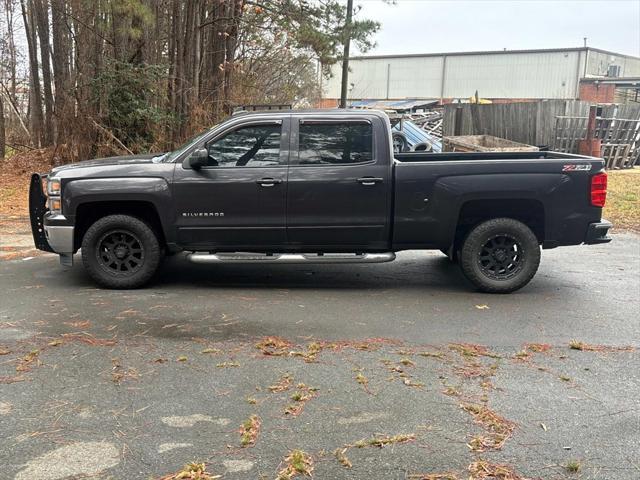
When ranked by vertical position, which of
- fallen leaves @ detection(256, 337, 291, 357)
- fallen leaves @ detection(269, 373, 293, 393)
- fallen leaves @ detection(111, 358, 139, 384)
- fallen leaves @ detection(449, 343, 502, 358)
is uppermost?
fallen leaves @ detection(449, 343, 502, 358)

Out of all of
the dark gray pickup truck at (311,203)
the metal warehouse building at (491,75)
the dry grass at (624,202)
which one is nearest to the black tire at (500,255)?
the dark gray pickup truck at (311,203)

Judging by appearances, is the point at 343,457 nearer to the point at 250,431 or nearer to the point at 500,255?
the point at 250,431

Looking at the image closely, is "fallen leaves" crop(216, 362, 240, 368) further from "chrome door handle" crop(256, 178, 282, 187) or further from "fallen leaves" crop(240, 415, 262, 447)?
"chrome door handle" crop(256, 178, 282, 187)

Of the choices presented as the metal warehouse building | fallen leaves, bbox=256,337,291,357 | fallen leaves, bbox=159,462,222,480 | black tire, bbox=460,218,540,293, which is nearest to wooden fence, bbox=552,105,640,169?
black tire, bbox=460,218,540,293

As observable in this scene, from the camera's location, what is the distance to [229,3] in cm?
1672

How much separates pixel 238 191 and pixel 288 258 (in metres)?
0.89

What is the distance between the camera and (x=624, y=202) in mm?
13477

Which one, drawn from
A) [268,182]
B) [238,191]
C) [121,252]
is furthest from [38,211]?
[268,182]

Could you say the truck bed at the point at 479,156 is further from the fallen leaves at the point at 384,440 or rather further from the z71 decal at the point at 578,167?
the fallen leaves at the point at 384,440

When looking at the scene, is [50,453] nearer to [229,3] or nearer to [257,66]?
[229,3]

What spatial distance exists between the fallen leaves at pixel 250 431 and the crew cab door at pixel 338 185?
302 centimetres

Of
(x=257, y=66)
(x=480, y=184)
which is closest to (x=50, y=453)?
(x=480, y=184)

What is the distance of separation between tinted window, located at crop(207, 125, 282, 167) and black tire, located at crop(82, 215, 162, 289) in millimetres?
1083

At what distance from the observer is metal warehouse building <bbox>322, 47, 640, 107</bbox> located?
48250mm
